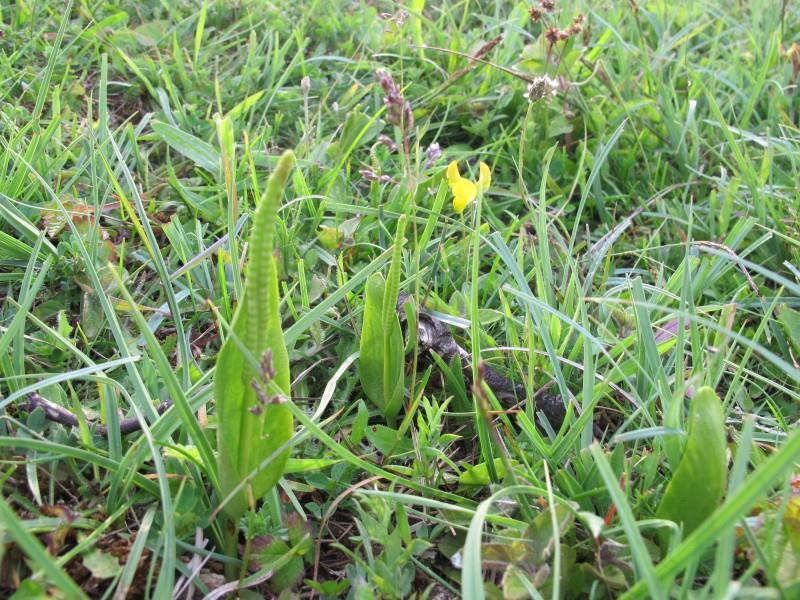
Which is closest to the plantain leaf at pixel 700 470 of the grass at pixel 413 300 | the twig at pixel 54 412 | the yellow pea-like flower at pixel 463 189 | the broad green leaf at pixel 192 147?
the grass at pixel 413 300

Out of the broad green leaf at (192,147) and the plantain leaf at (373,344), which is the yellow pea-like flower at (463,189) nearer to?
the plantain leaf at (373,344)

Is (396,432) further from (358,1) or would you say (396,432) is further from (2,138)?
(358,1)

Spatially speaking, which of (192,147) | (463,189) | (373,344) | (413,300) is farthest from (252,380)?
(192,147)

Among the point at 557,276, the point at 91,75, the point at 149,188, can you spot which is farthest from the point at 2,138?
the point at 557,276

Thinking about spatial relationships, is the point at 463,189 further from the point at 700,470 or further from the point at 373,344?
the point at 700,470

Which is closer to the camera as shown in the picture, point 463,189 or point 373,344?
point 373,344
